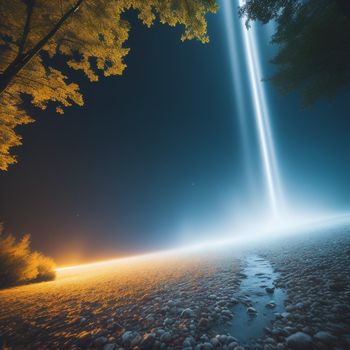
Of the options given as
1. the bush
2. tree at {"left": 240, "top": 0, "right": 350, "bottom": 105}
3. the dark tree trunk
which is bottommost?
the bush

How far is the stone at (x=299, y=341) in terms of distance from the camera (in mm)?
1554

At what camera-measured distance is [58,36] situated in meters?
5.21

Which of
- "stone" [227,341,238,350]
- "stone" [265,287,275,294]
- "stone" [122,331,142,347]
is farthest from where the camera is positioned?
"stone" [265,287,275,294]

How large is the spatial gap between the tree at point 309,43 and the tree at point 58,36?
194 inches

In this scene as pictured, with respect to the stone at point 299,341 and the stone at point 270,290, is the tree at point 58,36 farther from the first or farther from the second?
the stone at point 270,290

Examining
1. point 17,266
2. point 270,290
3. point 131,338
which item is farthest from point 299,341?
point 17,266

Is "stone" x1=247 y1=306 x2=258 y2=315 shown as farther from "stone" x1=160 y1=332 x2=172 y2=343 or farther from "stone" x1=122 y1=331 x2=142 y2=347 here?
"stone" x1=122 y1=331 x2=142 y2=347

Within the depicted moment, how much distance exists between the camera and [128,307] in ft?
10.8

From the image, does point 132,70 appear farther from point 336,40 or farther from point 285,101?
point 285,101

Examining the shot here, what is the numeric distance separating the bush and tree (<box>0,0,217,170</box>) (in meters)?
5.39

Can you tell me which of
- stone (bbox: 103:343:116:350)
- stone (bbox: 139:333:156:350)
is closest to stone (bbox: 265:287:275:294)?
stone (bbox: 139:333:156:350)

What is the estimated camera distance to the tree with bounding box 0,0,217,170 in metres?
4.67

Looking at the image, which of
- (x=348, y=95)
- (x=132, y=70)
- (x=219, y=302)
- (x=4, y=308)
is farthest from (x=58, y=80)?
(x=348, y=95)

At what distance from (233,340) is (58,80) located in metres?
7.38
